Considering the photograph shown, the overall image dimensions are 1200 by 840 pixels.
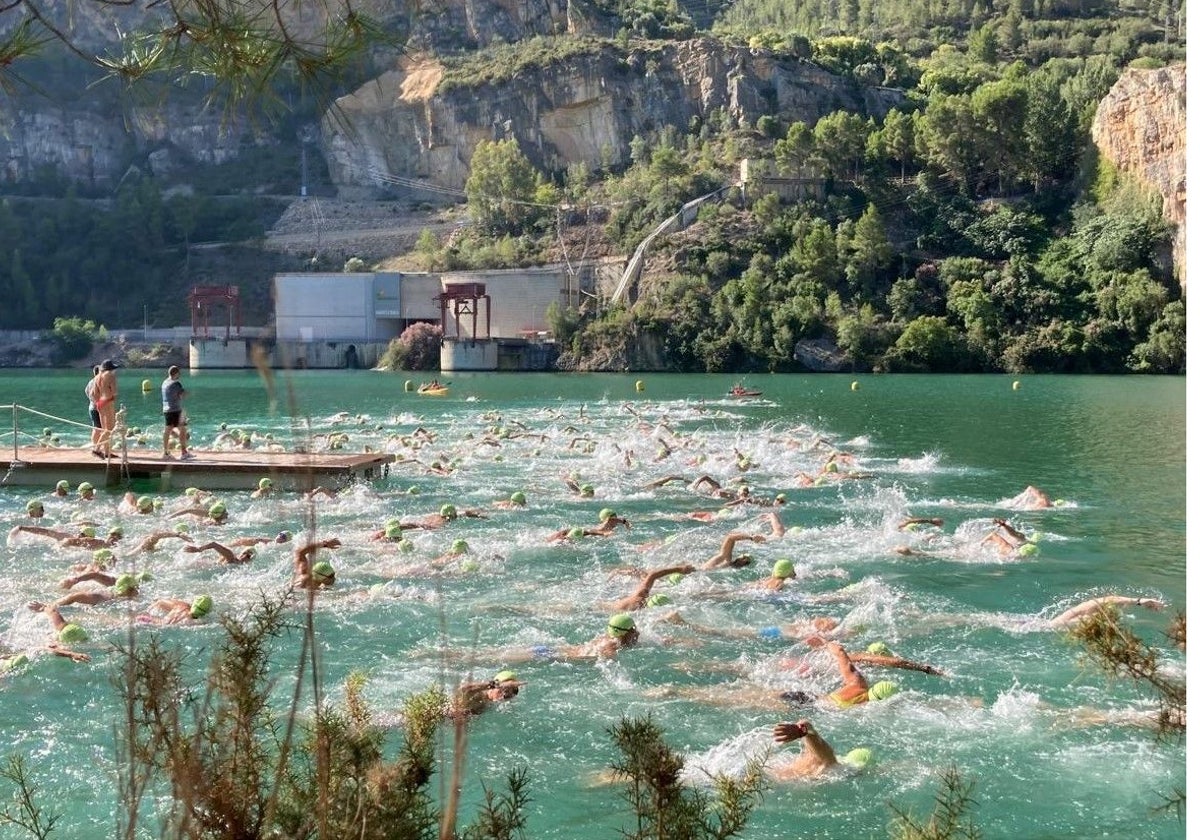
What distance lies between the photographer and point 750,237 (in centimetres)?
8612

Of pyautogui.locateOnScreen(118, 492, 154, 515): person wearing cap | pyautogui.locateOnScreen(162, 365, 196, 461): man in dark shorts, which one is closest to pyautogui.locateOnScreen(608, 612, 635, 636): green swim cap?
pyautogui.locateOnScreen(118, 492, 154, 515): person wearing cap

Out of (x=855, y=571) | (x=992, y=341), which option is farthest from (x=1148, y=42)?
(x=855, y=571)

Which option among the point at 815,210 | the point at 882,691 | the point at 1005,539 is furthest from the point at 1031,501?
the point at 815,210

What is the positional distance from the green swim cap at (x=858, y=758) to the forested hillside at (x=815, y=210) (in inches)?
2540

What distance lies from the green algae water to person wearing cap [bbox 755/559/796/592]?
29cm

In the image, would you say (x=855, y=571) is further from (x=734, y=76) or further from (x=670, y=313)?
(x=734, y=76)

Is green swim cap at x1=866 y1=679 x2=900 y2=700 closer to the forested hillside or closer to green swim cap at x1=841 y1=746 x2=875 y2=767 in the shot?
green swim cap at x1=841 y1=746 x2=875 y2=767

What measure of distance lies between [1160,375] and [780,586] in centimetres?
5840

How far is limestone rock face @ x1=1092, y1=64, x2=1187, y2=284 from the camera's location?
76.2 m

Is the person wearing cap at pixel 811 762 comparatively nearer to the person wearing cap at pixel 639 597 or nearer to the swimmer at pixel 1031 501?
the person wearing cap at pixel 639 597

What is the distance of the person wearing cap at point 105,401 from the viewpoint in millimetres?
23703

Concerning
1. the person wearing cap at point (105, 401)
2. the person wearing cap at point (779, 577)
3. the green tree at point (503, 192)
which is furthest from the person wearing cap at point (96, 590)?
the green tree at point (503, 192)

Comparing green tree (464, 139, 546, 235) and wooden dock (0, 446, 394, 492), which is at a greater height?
green tree (464, 139, 546, 235)

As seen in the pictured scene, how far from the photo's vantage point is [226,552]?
15.9 metres
